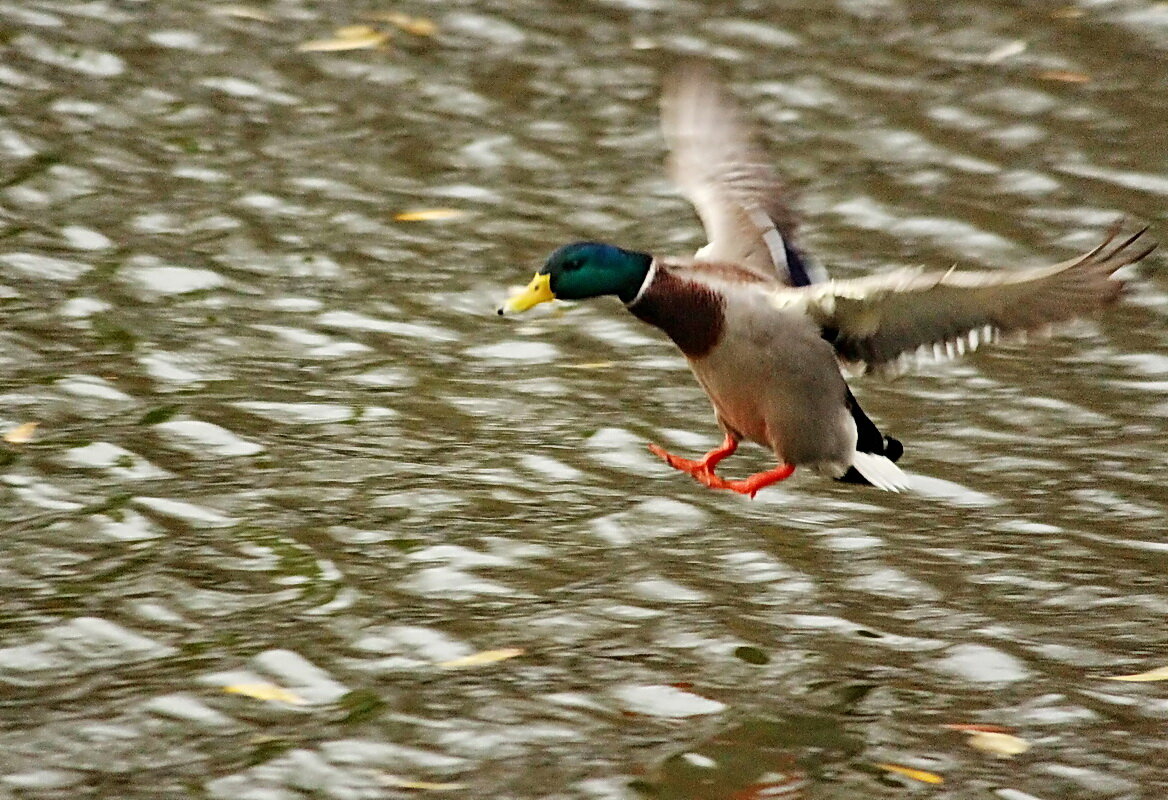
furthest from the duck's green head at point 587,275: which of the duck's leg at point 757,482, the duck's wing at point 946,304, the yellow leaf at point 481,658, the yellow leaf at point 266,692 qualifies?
the yellow leaf at point 266,692

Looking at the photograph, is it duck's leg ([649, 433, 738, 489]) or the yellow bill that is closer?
the yellow bill

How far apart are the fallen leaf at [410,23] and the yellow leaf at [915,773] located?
6.13 m

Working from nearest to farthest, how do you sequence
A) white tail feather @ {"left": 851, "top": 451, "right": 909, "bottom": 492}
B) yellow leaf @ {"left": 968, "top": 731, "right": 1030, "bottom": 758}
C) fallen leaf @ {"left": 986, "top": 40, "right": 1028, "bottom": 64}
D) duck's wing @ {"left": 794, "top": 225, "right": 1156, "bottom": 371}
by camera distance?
1. yellow leaf @ {"left": 968, "top": 731, "right": 1030, "bottom": 758}
2. duck's wing @ {"left": 794, "top": 225, "right": 1156, "bottom": 371}
3. white tail feather @ {"left": 851, "top": 451, "right": 909, "bottom": 492}
4. fallen leaf @ {"left": 986, "top": 40, "right": 1028, "bottom": 64}

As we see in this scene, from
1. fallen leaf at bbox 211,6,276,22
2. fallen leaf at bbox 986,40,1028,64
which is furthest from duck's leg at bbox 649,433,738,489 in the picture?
fallen leaf at bbox 211,6,276,22

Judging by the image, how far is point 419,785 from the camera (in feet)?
13.9

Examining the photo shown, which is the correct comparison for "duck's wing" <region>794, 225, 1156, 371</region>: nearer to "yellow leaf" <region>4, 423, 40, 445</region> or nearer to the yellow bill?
the yellow bill

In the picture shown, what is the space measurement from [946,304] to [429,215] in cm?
338

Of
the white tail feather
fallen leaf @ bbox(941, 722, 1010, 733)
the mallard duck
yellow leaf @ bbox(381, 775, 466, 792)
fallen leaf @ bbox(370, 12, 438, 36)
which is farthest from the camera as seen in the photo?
fallen leaf @ bbox(370, 12, 438, 36)

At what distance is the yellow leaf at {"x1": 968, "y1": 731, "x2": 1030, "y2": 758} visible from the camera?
4488mm

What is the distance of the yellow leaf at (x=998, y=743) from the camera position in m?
4.49

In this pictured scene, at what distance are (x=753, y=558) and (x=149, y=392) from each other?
210cm

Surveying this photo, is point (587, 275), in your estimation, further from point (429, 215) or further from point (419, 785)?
point (429, 215)

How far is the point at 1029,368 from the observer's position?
6.93m

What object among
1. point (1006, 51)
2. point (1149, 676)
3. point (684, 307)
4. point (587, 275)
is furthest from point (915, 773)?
point (1006, 51)
